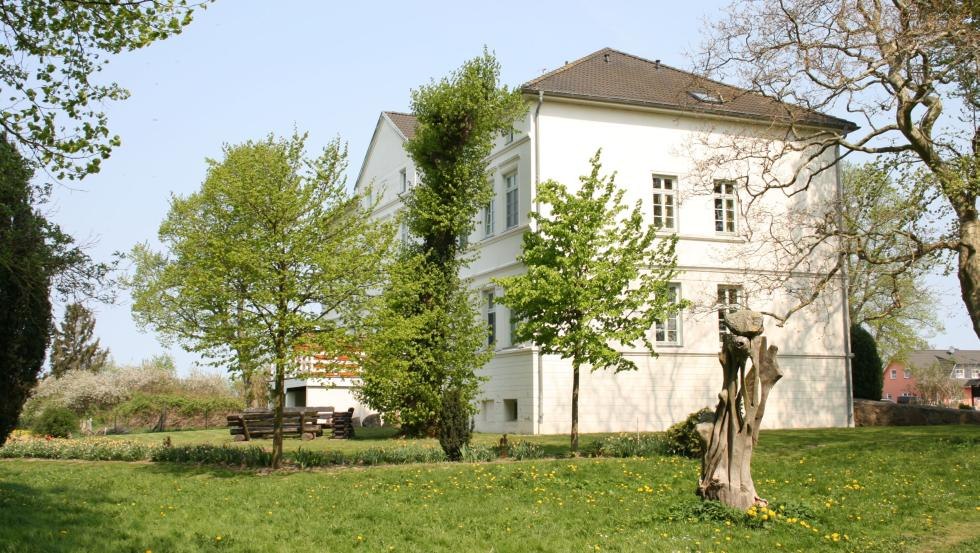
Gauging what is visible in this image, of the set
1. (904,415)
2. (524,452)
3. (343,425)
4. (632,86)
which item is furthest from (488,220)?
(904,415)

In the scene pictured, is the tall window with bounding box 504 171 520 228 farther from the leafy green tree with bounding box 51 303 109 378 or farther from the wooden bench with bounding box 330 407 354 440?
the leafy green tree with bounding box 51 303 109 378

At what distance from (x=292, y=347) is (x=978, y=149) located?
15.2 m

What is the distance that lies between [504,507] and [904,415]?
21736 mm

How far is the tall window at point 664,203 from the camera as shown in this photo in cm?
2784

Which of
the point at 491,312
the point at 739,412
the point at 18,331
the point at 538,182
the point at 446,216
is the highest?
the point at 538,182

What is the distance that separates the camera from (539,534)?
10.1 meters

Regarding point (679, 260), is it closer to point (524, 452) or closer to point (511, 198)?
point (511, 198)

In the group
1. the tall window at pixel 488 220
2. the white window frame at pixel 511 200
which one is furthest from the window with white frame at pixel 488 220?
the white window frame at pixel 511 200

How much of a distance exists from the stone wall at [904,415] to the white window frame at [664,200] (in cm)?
931

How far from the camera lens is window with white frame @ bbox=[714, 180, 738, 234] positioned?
28.6 metres

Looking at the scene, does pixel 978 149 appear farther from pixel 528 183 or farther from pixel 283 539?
pixel 283 539

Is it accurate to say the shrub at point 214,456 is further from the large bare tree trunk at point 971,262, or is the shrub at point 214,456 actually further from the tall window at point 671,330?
the large bare tree trunk at point 971,262

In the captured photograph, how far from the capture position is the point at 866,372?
3170cm

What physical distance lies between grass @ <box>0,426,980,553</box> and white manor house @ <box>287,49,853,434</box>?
9.53 metres
